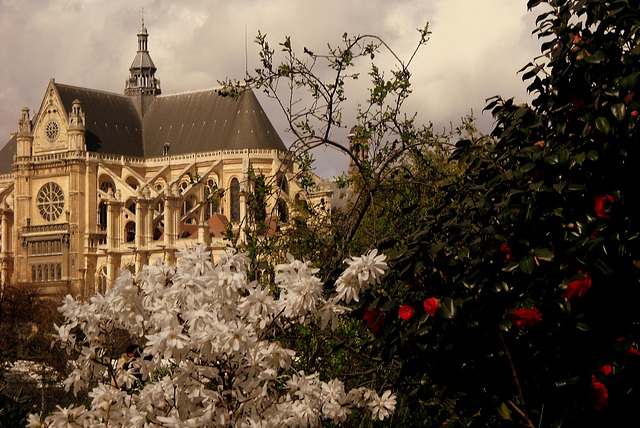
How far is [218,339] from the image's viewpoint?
4.55 meters

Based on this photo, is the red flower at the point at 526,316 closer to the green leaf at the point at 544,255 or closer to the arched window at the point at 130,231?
the green leaf at the point at 544,255

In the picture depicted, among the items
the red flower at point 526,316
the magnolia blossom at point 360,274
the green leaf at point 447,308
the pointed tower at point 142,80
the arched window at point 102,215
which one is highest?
the pointed tower at point 142,80

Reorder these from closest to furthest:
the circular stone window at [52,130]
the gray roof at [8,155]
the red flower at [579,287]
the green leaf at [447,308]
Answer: the red flower at [579,287] → the green leaf at [447,308] → the circular stone window at [52,130] → the gray roof at [8,155]

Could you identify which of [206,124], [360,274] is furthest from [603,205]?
[206,124]

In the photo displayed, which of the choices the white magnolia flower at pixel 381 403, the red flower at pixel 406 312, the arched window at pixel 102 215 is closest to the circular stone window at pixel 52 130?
the arched window at pixel 102 215

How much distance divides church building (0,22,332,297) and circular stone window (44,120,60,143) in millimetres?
77

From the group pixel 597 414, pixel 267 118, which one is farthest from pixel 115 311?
pixel 267 118

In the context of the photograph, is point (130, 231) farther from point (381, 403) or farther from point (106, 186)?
point (381, 403)

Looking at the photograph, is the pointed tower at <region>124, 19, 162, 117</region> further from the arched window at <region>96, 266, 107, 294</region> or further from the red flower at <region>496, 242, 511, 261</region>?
the red flower at <region>496, 242, 511, 261</region>

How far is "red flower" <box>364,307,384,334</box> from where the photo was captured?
505 cm

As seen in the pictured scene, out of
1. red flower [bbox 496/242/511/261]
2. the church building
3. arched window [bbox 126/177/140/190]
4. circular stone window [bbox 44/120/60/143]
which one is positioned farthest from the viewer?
circular stone window [bbox 44/120/60/143]

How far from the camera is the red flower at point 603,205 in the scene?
4.68 metres

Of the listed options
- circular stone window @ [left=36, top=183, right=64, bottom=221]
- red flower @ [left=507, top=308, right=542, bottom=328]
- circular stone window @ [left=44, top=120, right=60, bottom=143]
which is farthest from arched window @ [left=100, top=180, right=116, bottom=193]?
red flower @ [left=507, top=308, right=542, bottom=328]

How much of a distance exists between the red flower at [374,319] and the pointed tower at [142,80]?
7755cm
